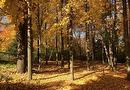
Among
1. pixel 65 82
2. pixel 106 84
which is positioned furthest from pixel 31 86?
pixel 106 84

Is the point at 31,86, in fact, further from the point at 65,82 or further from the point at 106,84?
the point at 106,84

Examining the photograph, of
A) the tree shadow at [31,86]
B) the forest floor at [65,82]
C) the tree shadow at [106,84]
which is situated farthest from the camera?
the tree shadow at [106,84]

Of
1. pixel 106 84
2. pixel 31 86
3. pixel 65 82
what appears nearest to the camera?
pixel 31 86

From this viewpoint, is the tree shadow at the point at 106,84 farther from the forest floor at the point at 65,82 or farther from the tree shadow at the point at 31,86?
the tree shadow at the point at 31,86

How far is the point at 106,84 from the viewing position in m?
19.1

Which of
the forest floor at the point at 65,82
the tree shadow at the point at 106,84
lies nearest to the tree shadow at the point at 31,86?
the forest floor at the point at 65,82

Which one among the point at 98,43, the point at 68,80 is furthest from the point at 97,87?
the point at 98,43

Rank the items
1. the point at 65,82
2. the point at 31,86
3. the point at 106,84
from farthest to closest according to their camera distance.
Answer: the point at 106,84, the point at 65,82, the point at 31,86

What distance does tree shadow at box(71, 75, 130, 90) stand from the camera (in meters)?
18.1

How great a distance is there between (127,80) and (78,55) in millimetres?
29156

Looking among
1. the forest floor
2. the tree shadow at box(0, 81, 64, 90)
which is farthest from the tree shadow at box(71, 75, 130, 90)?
the tree shadow at box(0, 81, 64, 90)

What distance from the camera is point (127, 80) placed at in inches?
813

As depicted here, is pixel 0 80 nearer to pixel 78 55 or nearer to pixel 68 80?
pixel 68 80

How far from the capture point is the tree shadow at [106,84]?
18.1 metres
